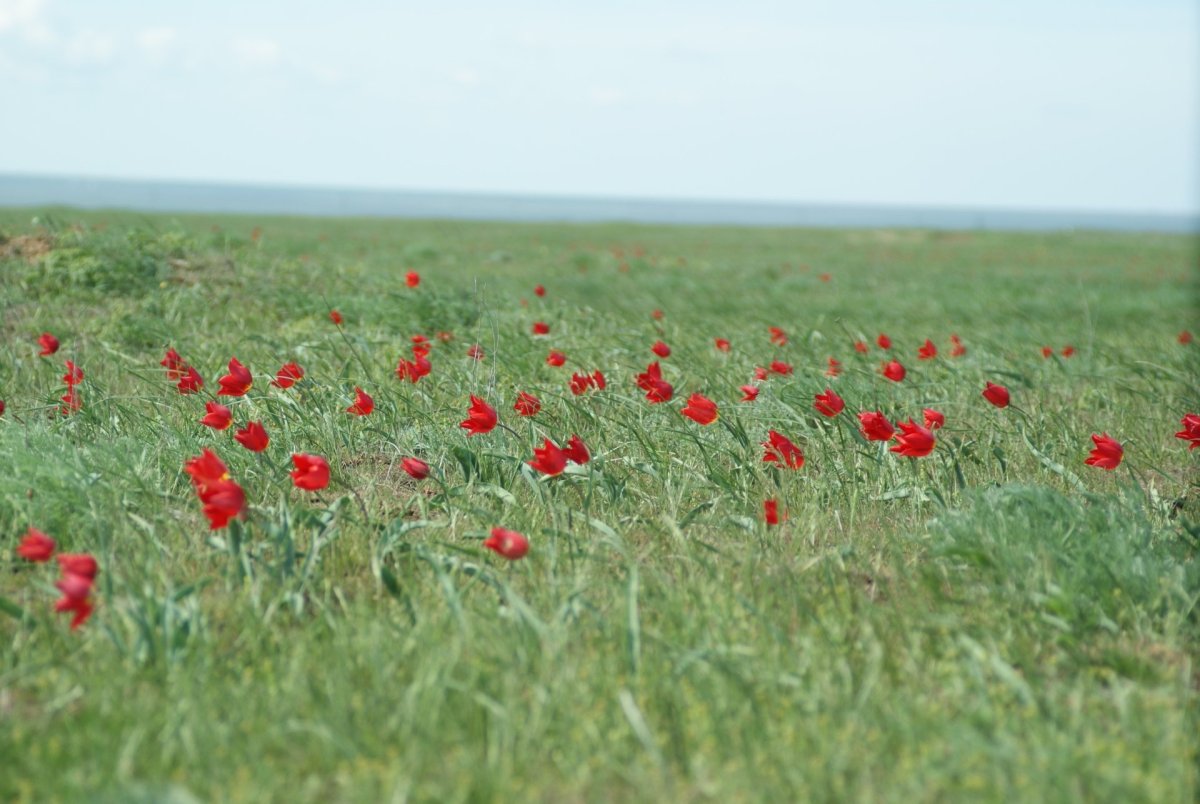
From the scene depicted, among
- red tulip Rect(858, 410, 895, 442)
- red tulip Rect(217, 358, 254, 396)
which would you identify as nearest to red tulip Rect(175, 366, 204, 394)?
red tulip Rect(217, 358, 254, 396)

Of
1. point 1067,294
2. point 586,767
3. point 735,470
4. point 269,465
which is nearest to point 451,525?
point 269,465

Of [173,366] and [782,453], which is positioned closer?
[782,453]

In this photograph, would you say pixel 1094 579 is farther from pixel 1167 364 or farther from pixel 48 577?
pixel 1167 364

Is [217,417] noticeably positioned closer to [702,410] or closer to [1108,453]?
[702,410]

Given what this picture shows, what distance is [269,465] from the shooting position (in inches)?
132

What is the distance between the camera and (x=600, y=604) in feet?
8.93

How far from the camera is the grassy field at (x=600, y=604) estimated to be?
6.76ft

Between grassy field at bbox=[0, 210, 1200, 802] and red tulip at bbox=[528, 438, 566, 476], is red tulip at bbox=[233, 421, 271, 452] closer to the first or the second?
grassy field at bbox=[0, 210, 1200, 802]

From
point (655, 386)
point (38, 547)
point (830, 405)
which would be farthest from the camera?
point (655, 386)

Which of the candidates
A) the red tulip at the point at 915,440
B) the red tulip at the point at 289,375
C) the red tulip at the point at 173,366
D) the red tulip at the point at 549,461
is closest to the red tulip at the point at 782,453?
the red tulip at the point at 915,440

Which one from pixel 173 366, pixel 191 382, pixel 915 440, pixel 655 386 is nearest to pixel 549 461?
pixel 655 386

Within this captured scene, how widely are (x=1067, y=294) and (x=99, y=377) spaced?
34.1ft

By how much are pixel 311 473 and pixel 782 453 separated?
1365 mm

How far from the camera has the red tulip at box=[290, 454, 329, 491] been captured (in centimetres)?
274
